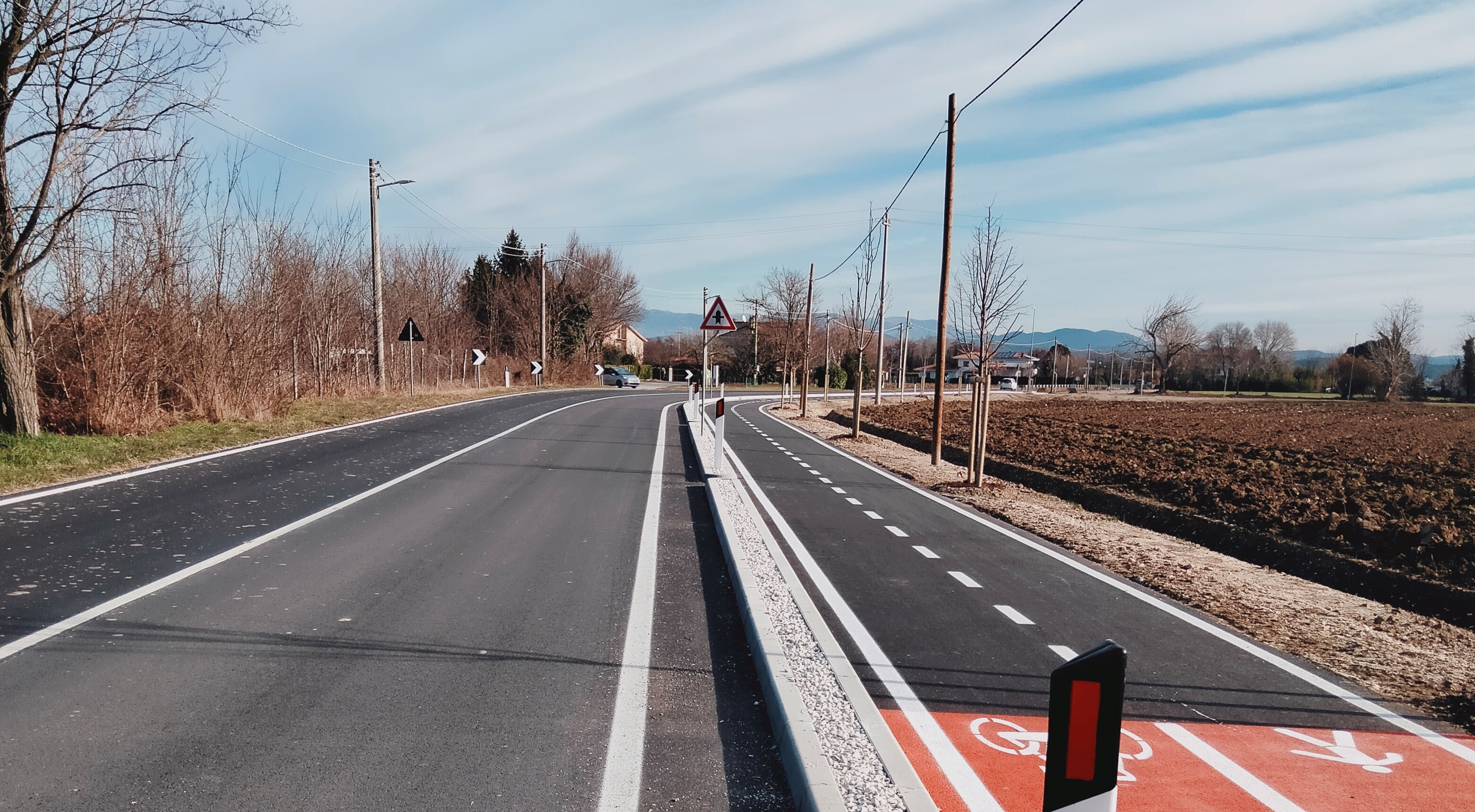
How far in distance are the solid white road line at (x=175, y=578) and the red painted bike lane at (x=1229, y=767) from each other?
4.91 m

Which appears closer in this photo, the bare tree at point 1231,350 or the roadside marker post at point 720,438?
the roadside marker post at point 720,438

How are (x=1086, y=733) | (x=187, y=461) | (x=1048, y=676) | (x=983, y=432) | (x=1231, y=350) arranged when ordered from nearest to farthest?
(x=1086, y=733), (x=1048, y=676), (x=187, y=461), (x=983, y=432), (x=1231, y=350)

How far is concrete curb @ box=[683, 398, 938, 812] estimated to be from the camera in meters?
3.48

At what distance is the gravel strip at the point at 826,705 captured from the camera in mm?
3508

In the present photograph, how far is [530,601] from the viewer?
21.0 feet

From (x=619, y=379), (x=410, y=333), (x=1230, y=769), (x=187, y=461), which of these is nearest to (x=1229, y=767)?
(x=1230, y=769)

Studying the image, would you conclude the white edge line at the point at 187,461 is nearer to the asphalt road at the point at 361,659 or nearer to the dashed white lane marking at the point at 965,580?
the asphalt road at the point at 361,659

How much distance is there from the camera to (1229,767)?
4105 mm

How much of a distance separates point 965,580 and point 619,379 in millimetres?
55184

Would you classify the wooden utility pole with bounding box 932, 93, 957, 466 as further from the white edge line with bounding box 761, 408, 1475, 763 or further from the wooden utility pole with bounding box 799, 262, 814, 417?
the wooden utility pole with bounding box 799, 262, 814, 417

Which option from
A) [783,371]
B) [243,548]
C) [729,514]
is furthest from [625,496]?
[783,371]

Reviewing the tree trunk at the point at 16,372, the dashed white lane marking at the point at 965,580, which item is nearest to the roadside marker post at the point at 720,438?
the dashed white lane marking at the point at 965,580

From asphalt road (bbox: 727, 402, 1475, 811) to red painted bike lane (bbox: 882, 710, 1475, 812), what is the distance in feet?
0.03

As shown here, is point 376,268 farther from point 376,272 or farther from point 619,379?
point 619,379
